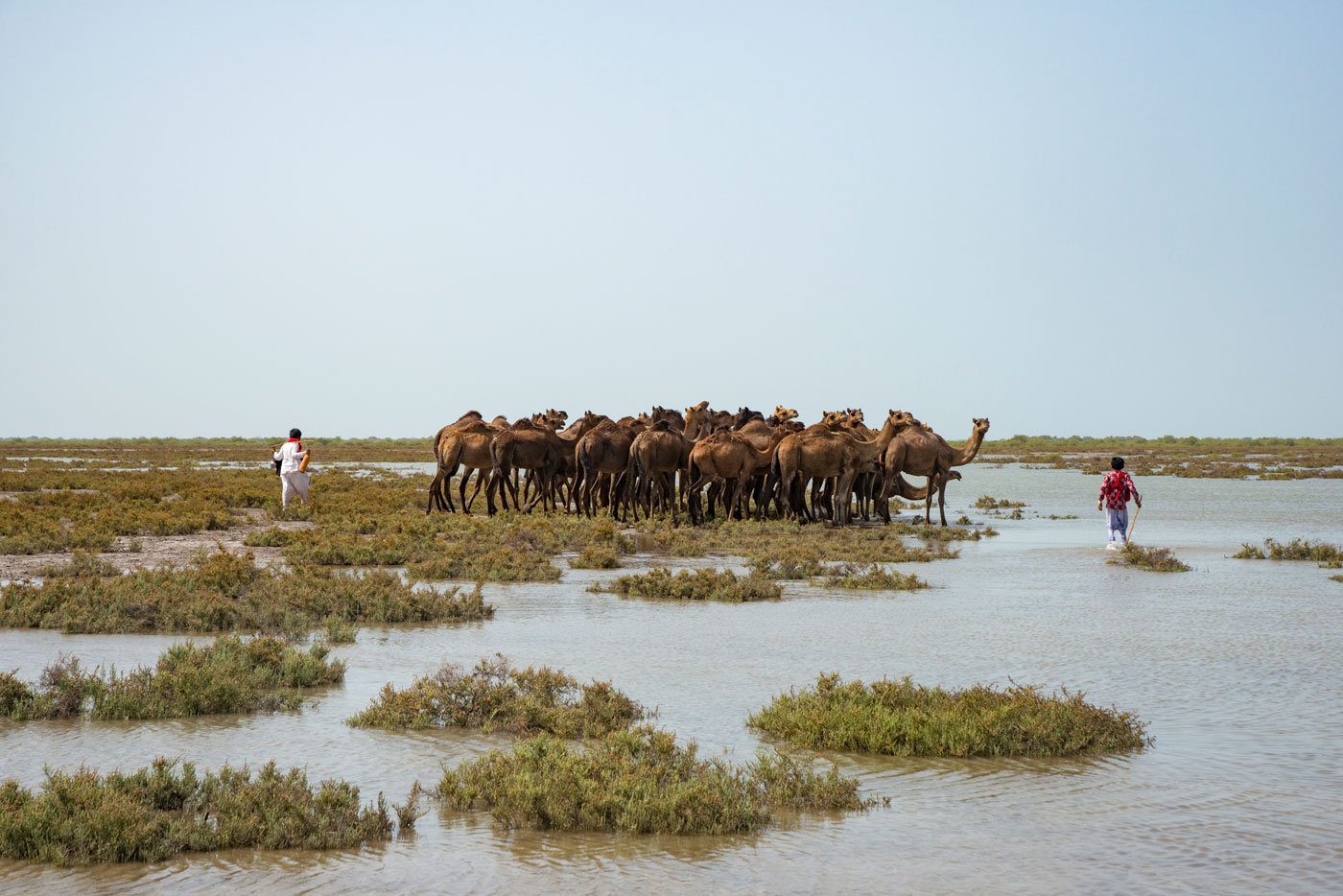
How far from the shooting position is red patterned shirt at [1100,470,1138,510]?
2148cm

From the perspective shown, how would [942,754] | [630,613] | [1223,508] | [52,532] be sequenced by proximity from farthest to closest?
[1223,508], [52,532], [630,613], [942,754]

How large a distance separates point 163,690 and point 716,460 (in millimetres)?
17957

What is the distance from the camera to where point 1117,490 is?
2158 centimetres

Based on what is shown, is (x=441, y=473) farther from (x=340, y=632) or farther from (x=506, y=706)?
(x=506, y=706)

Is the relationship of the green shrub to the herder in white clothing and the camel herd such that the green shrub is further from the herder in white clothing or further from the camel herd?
the herder in white clothing

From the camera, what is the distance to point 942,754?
827 cm

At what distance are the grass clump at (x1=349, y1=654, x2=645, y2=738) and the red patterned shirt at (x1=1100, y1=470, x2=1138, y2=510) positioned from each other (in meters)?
14.3

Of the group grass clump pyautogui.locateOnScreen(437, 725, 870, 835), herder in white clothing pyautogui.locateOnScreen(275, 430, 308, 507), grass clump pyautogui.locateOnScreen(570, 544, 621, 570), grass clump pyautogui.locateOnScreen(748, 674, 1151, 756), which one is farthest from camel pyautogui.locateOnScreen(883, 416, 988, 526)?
grass clump pyautogui.locateOnScreen(437, 725, 870, 835)

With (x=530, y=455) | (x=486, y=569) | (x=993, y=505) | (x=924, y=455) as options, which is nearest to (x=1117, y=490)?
(x=924, y=455)

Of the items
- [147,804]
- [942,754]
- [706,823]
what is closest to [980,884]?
[706,823]

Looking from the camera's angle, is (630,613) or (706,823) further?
(630,613)

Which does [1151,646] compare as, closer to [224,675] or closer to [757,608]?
[757,608]

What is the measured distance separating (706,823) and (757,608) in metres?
8.72

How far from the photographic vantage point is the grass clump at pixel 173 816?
6.02 metres
